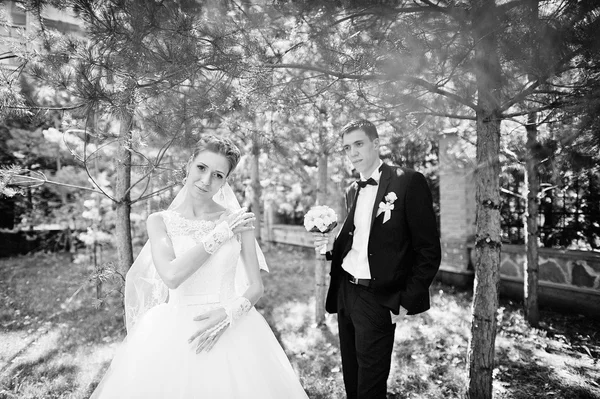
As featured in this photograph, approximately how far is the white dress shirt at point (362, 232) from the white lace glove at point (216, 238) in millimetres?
1104

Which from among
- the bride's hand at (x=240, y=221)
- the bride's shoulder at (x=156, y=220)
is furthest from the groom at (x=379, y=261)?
the bride's shoulder at (x=156, y=220)

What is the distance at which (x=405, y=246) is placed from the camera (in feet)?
9.05

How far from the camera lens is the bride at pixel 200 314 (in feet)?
6.87

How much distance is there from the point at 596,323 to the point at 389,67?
19.1ft

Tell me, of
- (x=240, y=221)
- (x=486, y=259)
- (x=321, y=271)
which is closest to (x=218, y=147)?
(x=240, y=221)

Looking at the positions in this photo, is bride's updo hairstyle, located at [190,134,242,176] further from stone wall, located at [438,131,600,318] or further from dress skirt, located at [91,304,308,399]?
stone wall, located at [438,131,600,318]

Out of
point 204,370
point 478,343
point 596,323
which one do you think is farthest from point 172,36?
point 596,323

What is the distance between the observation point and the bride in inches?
82.4

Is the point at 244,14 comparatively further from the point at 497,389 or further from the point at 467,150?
the point at 467,150

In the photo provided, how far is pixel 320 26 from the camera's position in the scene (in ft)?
9.78

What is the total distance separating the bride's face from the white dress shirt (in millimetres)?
1154

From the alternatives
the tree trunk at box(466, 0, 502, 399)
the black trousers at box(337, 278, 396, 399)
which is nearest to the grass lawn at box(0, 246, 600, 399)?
the tree trunk at box(466, 0, 502, 399)

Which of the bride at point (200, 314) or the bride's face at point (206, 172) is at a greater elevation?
the bride's face at point (206, 172)

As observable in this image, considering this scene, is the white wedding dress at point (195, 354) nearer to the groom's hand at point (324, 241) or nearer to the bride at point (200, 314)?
the bride at point (200, 314)
